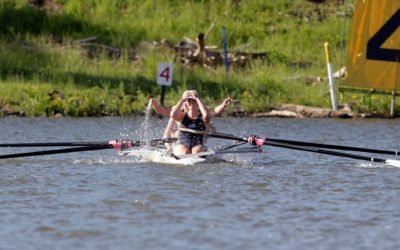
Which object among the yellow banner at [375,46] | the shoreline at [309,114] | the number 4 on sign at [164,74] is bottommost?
the shoreline at [309,114]

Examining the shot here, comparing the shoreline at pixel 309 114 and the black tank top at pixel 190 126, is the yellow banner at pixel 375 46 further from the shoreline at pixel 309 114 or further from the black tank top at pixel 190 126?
the black tank top at pixel 190 126

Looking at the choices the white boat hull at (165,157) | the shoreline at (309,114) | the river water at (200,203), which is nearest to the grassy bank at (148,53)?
the shoreline at (309,114)

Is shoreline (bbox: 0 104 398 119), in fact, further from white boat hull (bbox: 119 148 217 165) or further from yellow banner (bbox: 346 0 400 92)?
white boat hull (bbox: 119 148 217 165)

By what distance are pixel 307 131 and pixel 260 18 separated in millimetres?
11558

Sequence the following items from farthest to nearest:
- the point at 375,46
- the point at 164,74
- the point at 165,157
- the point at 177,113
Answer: the point at 375,46
the point at 164,74
the point at 177,113
the point at 165,157

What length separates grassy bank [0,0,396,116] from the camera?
29516 mm

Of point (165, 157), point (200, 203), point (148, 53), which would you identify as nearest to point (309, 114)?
point (148, 53)

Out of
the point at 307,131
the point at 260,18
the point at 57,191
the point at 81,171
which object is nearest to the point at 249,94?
the point at 307,131

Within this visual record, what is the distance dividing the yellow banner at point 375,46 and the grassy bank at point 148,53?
5.94ft

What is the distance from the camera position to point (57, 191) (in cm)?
1605

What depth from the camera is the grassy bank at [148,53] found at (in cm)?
2952

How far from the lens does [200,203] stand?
49.3 feet

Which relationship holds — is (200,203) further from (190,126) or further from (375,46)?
(375,46)

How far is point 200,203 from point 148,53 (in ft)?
60.1
